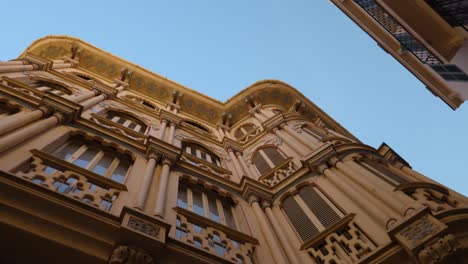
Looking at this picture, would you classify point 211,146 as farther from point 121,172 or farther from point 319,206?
point 319,206

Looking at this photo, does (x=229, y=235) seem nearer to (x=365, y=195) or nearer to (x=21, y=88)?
(x=365, y=195)

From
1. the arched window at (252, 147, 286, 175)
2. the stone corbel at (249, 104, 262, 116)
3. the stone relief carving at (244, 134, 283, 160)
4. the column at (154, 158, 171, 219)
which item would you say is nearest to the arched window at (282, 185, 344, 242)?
the arched window at (252, 147, 286, 175)

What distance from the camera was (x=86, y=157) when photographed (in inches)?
383

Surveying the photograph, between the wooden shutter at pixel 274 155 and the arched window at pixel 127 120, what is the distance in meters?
5.23

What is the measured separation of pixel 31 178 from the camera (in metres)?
6.40

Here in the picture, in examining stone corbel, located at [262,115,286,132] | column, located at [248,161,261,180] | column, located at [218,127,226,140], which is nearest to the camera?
column, located at [248,161,261,180]

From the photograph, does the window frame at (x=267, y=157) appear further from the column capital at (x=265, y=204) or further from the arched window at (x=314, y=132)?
the column capital at (x=265, y=204)

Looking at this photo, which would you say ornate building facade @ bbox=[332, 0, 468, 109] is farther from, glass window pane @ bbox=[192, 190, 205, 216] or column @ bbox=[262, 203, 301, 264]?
glass window pane @ bbox=[192, 190, 205, 216]

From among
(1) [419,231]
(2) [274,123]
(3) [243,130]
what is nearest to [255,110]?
(3) [243,130]

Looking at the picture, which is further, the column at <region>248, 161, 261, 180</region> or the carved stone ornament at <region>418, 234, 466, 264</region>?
the column at <region>248, 161, 261, 180</region>

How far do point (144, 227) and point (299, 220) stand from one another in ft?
16.0

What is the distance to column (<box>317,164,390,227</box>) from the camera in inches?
306

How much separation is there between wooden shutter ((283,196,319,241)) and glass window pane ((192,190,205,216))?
239 cm

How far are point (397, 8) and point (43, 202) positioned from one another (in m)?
13.7
